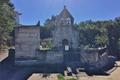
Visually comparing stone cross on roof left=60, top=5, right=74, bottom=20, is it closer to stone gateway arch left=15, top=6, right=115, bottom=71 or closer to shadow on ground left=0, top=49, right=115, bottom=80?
stone gateway arch left=15, top=6, right=115, bottom=71

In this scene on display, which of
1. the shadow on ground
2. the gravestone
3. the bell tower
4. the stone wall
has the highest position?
the bell tower

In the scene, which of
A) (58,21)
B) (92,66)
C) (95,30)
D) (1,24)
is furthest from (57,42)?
(95,30)

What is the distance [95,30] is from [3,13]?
81.2ft

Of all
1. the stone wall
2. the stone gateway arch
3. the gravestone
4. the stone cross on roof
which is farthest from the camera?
the stone cross on roof

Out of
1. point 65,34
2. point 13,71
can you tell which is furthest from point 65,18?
point 13,71

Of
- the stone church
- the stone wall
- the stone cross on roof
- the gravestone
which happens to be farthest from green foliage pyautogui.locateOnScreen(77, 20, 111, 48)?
the gravestone

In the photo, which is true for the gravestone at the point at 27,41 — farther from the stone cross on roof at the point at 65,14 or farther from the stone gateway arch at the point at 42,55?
the stone cross on roof at the point at 65,14

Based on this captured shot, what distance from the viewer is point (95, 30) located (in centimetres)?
5322

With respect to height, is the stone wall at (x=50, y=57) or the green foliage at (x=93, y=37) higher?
the green foliage at (x=93, y=37)

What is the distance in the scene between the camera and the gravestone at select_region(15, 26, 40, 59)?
24453 millimetres

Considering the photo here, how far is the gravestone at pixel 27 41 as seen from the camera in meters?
24.5

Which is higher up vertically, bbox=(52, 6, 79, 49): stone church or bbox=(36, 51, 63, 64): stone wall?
bbox=(52, 6, 79, 49): stone church

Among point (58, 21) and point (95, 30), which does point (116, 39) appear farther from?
point (95, 30)

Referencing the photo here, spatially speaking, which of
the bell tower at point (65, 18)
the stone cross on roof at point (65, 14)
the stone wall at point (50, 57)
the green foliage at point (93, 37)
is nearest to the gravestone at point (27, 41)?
the stone wall at point (50, 57)
